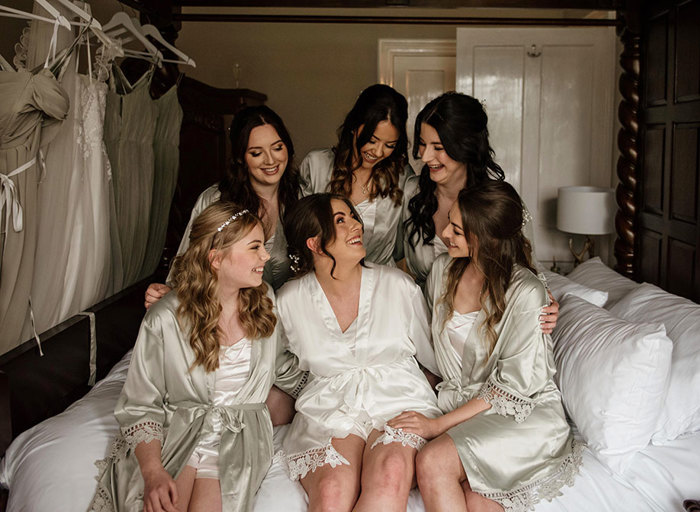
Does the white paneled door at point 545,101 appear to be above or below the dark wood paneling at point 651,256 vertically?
above

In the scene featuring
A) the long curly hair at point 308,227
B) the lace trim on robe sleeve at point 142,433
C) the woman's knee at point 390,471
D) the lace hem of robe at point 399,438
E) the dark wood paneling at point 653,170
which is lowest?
the woman's knee at point 390,471

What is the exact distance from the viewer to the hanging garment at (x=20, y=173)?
205 centimetres

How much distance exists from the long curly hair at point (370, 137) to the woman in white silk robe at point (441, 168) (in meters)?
0.07

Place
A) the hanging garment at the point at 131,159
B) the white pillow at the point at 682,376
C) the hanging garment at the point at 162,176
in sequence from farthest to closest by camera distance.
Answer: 1. the hanging garment at the point at 162,176
2. the hanging garment at the point at 131,159
3. the white pillow at the point at 682,376

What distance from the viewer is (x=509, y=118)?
488 centimetres

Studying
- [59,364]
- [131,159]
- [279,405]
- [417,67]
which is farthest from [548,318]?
[417,67]

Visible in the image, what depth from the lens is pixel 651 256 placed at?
10.5 feet

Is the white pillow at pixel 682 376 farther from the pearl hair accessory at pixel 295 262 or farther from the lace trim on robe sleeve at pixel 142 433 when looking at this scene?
the lace trim on robe sleeve at pixel 142 433

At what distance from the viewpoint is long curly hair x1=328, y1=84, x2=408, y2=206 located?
8.30 ft

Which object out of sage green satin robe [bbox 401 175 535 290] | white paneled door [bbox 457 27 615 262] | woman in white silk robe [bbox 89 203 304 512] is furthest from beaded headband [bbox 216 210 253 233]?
white paneled door [bbox 457 27 615 262]

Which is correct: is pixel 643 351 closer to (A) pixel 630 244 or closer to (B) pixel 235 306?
(B) pixel 235 306

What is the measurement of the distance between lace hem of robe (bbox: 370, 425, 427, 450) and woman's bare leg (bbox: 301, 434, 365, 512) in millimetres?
71

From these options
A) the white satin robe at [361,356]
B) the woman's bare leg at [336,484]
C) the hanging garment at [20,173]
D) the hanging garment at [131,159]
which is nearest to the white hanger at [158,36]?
the hanging garment at [131,159]

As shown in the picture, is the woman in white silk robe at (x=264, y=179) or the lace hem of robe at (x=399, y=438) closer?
the lace hem of robe at (x=399, y=438)
